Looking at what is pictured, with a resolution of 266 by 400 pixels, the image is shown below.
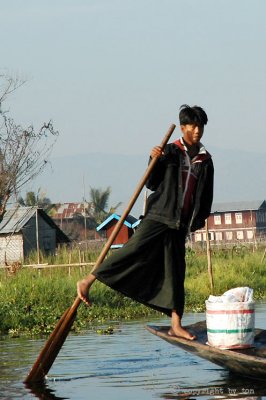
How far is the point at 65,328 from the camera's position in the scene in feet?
29.4

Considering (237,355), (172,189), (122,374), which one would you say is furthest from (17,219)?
(237,355)

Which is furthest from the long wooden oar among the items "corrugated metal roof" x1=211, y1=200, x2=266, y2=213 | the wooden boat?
"corrugated metal roof" x1=211, y1=200, x2=266, y2=213

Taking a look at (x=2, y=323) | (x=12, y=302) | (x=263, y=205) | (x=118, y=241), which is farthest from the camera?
(x=263, y=205)

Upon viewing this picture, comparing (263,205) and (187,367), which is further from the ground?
(263,205)

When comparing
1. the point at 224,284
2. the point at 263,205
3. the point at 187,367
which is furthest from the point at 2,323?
the point at 263,205

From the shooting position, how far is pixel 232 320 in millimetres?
8211

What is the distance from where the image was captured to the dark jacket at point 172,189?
28.2 ft

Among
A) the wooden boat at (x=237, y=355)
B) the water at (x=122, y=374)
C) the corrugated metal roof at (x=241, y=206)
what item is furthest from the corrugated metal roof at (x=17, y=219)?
the corrugated metal roof at (x=241, y=206)

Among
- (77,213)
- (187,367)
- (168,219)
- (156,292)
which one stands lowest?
(187,367)

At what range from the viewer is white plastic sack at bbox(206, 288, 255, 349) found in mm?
8219

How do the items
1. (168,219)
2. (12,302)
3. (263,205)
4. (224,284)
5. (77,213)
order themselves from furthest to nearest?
(263,205)
(77,213)
(224,284)
(12,302)
(168,219)

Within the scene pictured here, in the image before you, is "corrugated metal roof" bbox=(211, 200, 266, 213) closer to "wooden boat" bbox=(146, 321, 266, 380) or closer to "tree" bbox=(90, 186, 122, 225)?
"tree" bbox=(90, 186, 122, 225)

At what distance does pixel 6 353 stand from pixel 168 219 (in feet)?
11.2

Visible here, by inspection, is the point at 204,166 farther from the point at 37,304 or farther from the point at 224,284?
the point at 224,284
